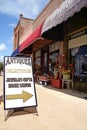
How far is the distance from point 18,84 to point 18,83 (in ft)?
0.09

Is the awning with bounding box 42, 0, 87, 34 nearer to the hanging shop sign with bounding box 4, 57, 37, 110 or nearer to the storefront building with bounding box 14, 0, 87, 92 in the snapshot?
the storefront building with bounding box 14, 0, 87, 92

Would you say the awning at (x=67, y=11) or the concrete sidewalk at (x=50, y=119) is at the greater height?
the awning at (x=67, y=11)

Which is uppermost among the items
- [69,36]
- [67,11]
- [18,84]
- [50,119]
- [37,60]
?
[67,11]

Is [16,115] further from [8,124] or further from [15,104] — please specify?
[8,124]

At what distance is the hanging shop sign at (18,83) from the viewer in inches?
237

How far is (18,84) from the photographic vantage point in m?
6.31

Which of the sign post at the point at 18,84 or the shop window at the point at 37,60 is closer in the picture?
the sign post at the point at 18,84

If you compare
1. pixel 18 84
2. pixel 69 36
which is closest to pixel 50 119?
pixel 18 84

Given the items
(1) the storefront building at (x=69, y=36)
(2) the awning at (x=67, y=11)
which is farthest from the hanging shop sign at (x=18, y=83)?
(1) the storefront building at (x=69, y=36)

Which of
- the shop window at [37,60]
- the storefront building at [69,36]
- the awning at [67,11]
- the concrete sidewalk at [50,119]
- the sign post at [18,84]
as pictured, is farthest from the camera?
the shop window at [37,60]

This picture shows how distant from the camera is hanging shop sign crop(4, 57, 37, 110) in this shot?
237 inches

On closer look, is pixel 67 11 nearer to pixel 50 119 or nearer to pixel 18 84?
pixel 18 84

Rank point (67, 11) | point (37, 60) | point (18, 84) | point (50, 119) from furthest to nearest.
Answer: point (37, 60) < point (67, 11) < point (18, 84) < point (50, 119)

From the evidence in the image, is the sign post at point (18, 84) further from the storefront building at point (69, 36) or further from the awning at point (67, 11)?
the storefront building at point (69, 36)
